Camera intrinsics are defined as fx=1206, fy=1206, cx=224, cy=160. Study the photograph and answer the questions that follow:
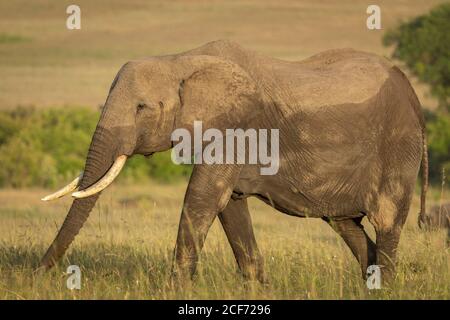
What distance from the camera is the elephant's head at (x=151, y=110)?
9070mm

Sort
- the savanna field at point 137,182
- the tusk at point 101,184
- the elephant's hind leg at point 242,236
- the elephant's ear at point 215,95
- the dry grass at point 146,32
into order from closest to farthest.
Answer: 1. the tusk at point 101,184
2. the elephant's ear at point 215,95
3. the savanna field at point 137,182
4. the elephant's hind leg at point 242,236
5. the dry grass at point 146,32

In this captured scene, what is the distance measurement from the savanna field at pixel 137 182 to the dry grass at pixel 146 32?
13cm

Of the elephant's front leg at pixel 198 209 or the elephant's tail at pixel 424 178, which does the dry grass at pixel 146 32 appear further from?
the elephant's front leg at pixel 198 209

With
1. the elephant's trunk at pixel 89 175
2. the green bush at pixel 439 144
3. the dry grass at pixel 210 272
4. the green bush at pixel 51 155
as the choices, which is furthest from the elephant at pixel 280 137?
the green bush at pixel 439 144

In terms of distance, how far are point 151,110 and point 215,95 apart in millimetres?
542

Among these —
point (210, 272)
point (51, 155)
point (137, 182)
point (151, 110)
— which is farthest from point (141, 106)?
point (51, 155)

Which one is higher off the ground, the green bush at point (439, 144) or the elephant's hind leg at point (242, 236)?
the green bush at point (439, 144)

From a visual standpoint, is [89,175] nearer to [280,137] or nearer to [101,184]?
[101,184]

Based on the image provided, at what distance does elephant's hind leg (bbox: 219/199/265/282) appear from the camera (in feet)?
33.0

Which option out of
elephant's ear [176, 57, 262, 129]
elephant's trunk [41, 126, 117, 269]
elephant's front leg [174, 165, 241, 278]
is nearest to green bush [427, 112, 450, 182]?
elephant's ear [176, 57, 262, 129]

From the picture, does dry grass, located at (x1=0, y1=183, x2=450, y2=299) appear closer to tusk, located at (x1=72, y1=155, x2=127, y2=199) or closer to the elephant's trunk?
the elephant's trunk

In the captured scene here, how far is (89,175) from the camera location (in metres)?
9.05

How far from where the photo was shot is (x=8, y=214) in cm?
2005

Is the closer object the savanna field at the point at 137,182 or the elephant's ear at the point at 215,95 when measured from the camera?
the elephant's ear at the point at 215,95
